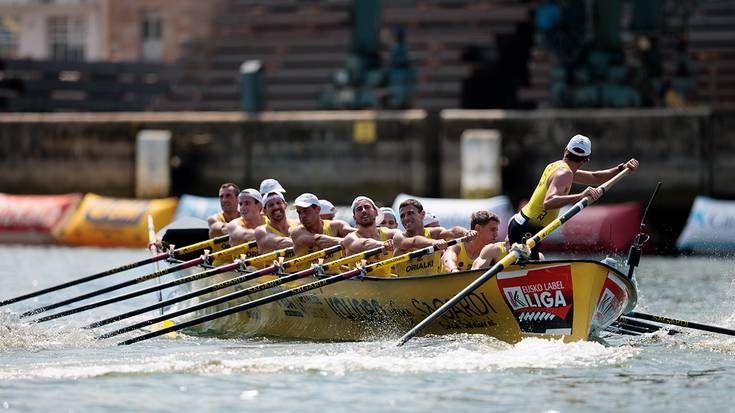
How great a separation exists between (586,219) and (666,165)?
7.45 feet

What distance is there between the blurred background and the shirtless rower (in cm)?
1216

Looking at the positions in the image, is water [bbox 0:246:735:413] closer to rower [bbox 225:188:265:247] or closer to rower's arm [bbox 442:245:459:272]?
rower's arm [bbox 442:245:459:272]

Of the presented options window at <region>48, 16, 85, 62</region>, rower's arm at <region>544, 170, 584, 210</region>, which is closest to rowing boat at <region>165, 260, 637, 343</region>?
rower's arm at <region>544, 170, 584, 210</region>

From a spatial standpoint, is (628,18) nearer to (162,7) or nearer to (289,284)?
(162,7)

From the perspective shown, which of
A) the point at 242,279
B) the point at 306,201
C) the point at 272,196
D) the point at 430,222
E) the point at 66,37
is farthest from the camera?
the point at 66,37

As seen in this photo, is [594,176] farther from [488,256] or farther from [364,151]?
[364,151]

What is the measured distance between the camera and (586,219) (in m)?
27.5

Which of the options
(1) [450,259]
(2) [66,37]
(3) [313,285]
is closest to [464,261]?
(1) [450,259]

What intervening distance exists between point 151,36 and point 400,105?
19838 millimetres

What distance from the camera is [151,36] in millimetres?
50031

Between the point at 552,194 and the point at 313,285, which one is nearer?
the point at 552,194

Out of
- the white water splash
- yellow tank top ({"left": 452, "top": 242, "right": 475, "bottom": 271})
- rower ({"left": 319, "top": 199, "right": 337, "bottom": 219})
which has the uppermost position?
rower ({"left": 319, "top": 199, "right": 337, "bottom": 219})

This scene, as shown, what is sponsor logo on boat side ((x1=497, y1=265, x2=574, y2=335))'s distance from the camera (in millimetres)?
15242

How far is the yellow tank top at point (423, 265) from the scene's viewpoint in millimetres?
17094
